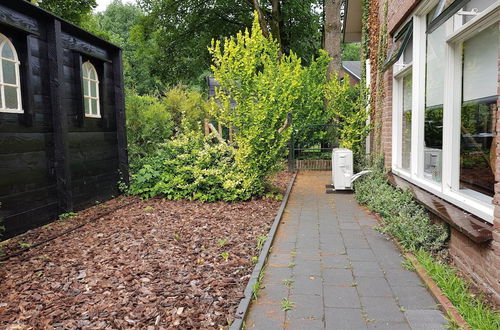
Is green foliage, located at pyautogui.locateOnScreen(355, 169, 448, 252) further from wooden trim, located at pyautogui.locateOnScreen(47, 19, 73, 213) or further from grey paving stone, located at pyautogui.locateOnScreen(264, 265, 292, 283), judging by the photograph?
wooden trim, located at pyautogui.locateOnScreen(47, 19, 73, 213)

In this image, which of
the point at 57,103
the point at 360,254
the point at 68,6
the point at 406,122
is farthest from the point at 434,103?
the point at 68,6

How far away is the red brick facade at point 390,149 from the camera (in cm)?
287

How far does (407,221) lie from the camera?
4426 millimetres

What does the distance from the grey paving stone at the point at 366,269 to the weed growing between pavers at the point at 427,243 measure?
11.1 inches

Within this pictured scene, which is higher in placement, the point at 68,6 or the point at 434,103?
the point at 68,6

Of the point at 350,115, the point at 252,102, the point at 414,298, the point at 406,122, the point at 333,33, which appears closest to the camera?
the point at 414,298

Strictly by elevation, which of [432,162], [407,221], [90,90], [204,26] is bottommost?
[407,221]

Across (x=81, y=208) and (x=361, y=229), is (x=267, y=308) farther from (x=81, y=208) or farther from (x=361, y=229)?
(x=81, y=208)

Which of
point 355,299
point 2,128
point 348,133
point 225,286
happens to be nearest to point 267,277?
point 225,286

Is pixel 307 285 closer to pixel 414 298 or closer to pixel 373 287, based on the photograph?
pixel 373 287

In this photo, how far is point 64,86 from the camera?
6.02m

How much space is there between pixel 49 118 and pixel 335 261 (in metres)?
4.32

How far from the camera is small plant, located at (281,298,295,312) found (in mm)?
3048

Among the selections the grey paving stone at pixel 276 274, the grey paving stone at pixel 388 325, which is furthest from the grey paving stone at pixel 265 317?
the grey paving stone at pixel 388 325
